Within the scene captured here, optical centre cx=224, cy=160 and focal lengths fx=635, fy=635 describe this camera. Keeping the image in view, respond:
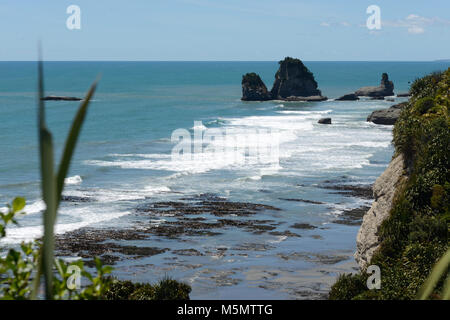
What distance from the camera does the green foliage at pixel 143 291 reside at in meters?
18.7

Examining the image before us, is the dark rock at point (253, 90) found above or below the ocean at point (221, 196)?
above

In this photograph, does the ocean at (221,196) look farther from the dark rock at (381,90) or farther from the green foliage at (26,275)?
the dark rock at (381,90)

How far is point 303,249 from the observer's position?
30.8m

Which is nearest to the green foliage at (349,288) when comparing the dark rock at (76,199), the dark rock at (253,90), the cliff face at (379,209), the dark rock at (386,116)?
the cliff face at (379,209)

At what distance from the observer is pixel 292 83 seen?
13900cm

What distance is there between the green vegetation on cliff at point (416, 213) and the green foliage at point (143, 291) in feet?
16.7

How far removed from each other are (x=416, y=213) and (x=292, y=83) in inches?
4768

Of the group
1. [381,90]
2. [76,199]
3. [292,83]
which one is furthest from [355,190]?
[381,90]

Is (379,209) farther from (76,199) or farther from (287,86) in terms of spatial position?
(287,86)

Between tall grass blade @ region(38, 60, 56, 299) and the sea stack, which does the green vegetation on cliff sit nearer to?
tall grass blade @ region(38, 60, 56, 299)

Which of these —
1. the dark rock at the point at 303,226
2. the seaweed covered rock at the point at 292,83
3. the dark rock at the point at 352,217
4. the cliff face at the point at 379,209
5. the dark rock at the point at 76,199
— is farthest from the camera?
the seaweed covered rock at the point at 292,83
